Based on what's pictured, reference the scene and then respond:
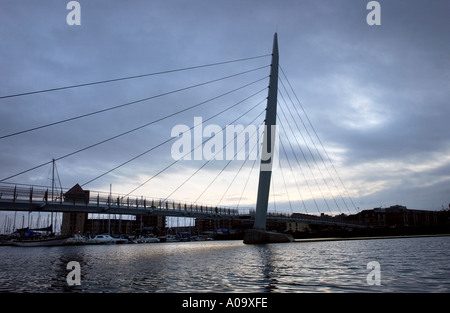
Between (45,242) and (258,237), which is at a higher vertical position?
(258,237)

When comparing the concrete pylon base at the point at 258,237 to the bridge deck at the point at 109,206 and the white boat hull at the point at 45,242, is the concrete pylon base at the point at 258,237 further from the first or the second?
the white boat hull at the point at 45,242

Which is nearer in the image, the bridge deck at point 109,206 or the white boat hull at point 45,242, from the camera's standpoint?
the bridge deck at point 109,206

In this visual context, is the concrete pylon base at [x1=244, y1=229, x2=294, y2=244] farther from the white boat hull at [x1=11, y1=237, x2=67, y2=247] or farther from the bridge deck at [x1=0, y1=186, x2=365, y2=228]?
the white boat hull at [x1=11, y1=237, x2=67, y2=247]

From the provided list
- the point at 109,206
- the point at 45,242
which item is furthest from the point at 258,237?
the point at 45,242

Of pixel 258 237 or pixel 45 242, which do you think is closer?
pixel 258 237

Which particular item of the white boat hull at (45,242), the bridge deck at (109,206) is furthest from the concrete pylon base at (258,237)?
the white boat hull at (45,242)

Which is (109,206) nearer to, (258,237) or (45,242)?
(258,237)

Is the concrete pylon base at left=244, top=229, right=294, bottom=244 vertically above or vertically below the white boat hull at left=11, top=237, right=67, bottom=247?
above

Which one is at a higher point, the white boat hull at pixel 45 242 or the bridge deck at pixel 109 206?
the bridge deck at pixel 109 206

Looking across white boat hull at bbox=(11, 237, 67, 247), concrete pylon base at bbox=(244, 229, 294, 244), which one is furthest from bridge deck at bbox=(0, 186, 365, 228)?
white boat hull at bbox=(11, 237, 67, 247)

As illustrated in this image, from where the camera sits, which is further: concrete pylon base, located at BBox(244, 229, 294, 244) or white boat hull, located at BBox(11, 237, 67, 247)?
white boat hull, located at BBox(11, 237, 67, 247)
